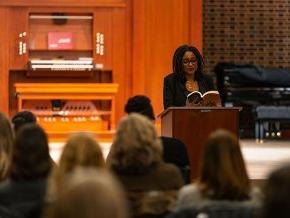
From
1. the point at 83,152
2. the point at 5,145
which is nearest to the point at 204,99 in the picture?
the point at 5,145

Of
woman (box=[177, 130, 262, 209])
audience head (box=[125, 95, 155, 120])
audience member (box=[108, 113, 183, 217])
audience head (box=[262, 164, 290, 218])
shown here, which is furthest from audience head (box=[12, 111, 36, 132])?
audience head (box=[262, 164, 290, 218])

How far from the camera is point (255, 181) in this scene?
5.97 m

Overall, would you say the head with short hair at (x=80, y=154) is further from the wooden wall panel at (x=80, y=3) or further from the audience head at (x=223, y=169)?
the wooden wall panel at (x=80, y=3)

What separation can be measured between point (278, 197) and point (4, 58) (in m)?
9.98

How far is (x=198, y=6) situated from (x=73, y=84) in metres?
2.41

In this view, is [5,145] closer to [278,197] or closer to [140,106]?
[140,106]

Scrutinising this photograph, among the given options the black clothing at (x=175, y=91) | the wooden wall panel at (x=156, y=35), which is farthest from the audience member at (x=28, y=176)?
the wooden wall panel at (x=156, y=35)

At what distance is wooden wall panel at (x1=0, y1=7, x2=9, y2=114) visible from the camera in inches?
452

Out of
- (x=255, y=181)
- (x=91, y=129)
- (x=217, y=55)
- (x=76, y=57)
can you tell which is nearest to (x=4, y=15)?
(x=76, y=57)

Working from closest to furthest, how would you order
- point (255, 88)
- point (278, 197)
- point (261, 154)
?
point (278, 197) < point (261, 154) < point (255, 88)

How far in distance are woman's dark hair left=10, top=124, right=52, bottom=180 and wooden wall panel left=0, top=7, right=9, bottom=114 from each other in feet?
27.2

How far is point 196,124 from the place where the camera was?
6.07 meters

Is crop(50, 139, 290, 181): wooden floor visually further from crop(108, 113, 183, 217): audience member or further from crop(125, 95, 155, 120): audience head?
crop(108, 113, 183, 217): audience member

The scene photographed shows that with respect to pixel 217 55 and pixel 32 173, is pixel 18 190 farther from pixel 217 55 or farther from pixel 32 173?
pixel 217 55
